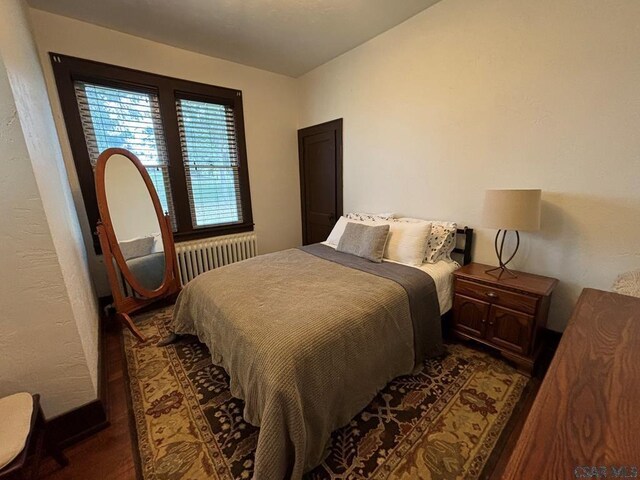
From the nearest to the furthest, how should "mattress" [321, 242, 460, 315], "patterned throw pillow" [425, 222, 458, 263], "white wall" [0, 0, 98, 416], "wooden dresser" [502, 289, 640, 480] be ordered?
1. "wooden dresser" [502, 289, 640, 480]
2. "white wall" [0, 0, 98, 416]
3. "mattress" [321, 242, 460, 315]
4. "patterned throw pillow" [425, 222, 458, 263]

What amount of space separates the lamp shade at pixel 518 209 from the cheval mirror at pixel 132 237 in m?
2.85

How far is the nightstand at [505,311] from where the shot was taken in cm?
169

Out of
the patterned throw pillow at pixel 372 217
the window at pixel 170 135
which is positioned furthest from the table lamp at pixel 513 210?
the window at pixel 170 135

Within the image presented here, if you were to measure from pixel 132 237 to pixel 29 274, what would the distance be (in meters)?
1.31

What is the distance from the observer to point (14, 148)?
1.08 m

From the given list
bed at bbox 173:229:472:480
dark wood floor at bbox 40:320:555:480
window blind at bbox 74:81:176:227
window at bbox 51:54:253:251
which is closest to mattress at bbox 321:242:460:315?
bed at bbox 173:229:472:480

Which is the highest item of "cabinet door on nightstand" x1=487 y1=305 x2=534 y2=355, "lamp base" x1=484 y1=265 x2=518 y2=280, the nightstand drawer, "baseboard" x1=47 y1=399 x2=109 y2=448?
"lamp base" x1=484 y1=265 x2=518 y2=280

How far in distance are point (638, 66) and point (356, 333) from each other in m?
2.19

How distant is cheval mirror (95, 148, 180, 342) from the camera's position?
2.15 metres

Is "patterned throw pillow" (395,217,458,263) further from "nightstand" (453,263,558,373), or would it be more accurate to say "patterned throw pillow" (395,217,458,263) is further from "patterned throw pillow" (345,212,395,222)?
"patterned throw pillow" (345,212,395,222)

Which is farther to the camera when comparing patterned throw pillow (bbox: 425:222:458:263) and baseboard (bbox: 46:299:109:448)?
patterned throw pillow (bbox: 425:222:458:263)

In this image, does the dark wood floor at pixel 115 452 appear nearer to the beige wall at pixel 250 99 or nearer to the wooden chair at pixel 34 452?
the wooden chair at pixel 34 452

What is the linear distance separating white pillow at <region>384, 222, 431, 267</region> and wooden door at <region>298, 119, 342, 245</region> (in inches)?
47.3

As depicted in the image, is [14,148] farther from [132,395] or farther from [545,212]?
[545,212]
